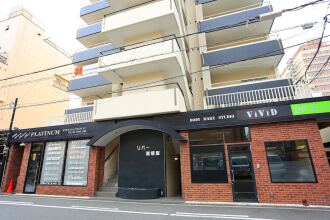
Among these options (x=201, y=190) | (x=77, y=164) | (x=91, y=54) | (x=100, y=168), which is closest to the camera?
(x=201, y=190)

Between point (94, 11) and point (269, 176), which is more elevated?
point (94, 11)

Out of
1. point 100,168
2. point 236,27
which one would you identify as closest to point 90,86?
point 100,168

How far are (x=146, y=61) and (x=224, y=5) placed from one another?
8.32 meters

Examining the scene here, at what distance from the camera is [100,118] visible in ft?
35.9

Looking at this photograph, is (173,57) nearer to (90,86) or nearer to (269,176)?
(269,176)

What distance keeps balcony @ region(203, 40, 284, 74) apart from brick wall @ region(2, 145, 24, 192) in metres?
13.7

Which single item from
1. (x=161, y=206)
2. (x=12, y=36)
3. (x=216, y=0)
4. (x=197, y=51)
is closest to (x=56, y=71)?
(x=12, y=36)

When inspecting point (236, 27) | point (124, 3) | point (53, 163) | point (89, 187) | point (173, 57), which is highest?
point (124, 3)

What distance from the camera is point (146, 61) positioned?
1093 cm

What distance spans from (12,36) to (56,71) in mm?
4896

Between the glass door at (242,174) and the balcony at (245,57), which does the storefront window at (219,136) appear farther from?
the balcony at (245,57)

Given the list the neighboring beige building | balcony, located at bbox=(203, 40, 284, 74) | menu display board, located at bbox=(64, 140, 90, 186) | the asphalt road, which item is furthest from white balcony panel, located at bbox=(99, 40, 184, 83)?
the neighboring beige building

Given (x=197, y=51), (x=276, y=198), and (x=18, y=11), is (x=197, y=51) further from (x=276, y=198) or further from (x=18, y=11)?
(x=18, y=11)

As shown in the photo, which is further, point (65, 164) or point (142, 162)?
point (65, 164)
